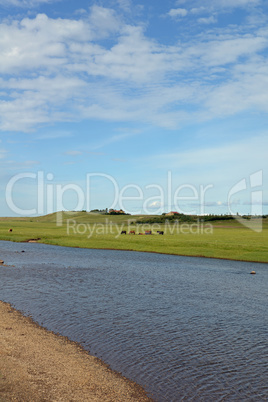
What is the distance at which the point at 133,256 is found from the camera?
4784 centimetres

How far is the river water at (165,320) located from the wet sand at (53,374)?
2.38 ft

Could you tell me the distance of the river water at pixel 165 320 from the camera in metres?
11.8

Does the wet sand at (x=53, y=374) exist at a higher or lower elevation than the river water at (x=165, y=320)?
higher

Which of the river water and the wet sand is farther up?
the wet sand

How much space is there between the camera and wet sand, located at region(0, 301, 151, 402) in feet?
31.6

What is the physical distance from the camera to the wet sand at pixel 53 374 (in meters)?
9.63

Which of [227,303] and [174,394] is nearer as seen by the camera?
[174,394]

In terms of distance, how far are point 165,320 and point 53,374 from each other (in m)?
8.31

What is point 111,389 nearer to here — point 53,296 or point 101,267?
point 53,296

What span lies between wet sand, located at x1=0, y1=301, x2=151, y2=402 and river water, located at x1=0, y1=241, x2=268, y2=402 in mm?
727

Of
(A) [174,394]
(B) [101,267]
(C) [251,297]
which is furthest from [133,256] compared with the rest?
(A) [174,394]

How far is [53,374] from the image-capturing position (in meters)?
10.9

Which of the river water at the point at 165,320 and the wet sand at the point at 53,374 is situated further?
the river water at the point at 165,320

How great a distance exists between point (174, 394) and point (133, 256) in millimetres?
37284
